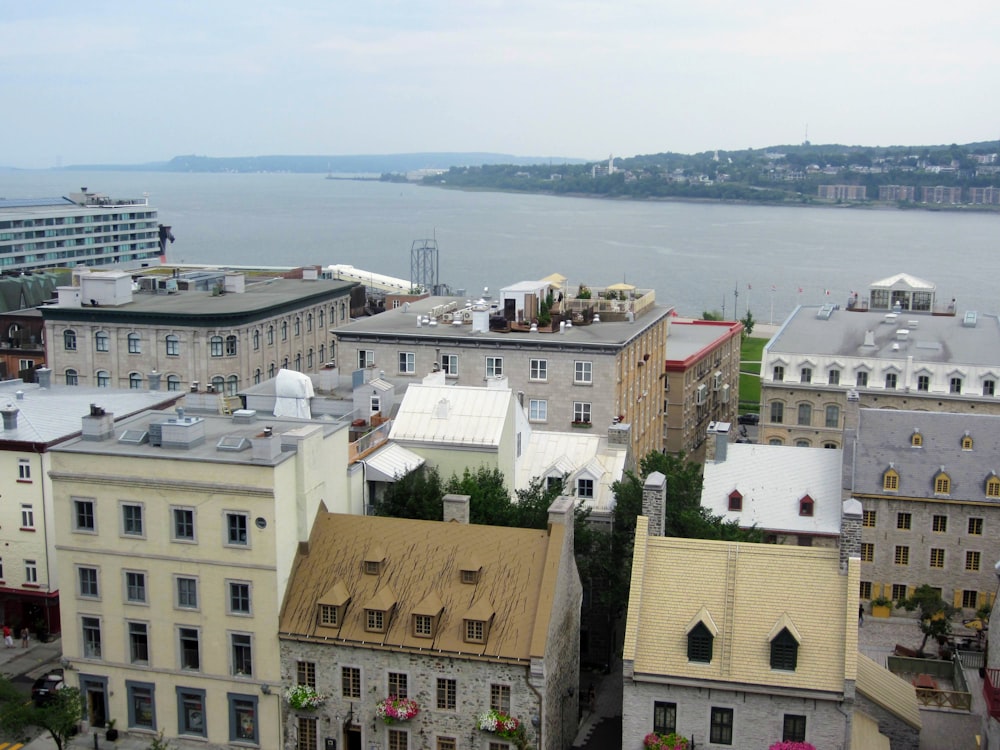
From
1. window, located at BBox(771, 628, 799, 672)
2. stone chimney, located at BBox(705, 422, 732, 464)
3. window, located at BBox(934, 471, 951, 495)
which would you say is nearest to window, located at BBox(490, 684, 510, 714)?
window, located at BBox(771, 628, 799, 672)

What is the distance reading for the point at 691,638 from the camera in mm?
35125

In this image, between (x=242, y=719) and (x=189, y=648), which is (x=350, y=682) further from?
(x=189, y=648)

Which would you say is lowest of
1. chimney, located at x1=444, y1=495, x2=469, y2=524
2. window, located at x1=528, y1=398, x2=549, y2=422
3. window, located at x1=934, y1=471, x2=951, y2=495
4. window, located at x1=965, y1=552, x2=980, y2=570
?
window, located at x1=965, y1=552, x2=980, y2=570

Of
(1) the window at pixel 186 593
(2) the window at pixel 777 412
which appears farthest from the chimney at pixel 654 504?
(2) the window at pixel 777 412

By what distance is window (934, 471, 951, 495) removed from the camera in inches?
2153

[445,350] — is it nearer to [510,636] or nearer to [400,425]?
[400,425]

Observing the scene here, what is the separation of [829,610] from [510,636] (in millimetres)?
9806

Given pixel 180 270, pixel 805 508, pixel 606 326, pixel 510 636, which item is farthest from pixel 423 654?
pixel 180 270

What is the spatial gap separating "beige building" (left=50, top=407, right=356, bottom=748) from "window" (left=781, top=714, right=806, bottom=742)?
16.3m

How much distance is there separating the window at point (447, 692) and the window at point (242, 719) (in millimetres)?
6672

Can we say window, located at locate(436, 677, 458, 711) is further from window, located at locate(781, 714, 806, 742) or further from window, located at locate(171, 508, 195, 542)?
window, located at locate(781, 714, 806, 742)

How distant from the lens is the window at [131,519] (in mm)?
39312

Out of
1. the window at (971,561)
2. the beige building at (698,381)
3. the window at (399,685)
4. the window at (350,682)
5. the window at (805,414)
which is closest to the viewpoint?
the window at (399,685)

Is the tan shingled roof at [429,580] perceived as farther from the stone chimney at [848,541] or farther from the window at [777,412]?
the window at [777,412]
